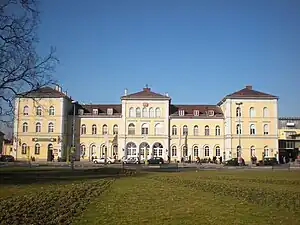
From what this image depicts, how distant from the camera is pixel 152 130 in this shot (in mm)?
80625

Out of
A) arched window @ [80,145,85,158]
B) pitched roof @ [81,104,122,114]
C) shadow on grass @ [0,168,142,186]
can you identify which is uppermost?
pitched roof @ [81,104,122,114]

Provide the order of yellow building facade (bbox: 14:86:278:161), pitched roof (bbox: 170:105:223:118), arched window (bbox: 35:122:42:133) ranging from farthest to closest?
1. pitched roof (bbox: 170:105:223:118)
2. arched window (bbox: 35:122:42:133)
3. yellow building facade (bbox: 14:86:278:161)

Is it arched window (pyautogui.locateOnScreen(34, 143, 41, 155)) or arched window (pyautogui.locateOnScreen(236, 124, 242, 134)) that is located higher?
arched window (pyautogui.locateOnScreen(236, 124, 242, 134))

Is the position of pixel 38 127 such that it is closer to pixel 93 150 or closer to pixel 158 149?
pixel 93 150

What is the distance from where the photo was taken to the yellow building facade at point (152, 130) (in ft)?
260

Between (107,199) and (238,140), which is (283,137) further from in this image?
(107,199)

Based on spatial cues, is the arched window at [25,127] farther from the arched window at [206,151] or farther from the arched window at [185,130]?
the arched window at [206,151]

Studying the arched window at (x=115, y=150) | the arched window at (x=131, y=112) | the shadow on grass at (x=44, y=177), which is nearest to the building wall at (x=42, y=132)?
the arched window at (x=115, y=150)

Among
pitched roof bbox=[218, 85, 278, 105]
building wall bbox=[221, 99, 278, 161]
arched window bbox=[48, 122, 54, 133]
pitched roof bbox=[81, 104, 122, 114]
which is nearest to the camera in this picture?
building wall bbox=[221, 99, 278, 161]

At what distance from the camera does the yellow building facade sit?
79125 millimetres

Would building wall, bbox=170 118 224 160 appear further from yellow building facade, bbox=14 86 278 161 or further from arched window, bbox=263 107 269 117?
arched window, bbox=263 107 269 117

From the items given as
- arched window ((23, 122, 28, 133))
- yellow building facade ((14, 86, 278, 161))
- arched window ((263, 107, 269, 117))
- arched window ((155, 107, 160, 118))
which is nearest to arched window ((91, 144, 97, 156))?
yellow building facade ((14, 86, 278, 161))

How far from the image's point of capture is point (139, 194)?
17.7 meters

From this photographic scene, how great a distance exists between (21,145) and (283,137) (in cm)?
6508
